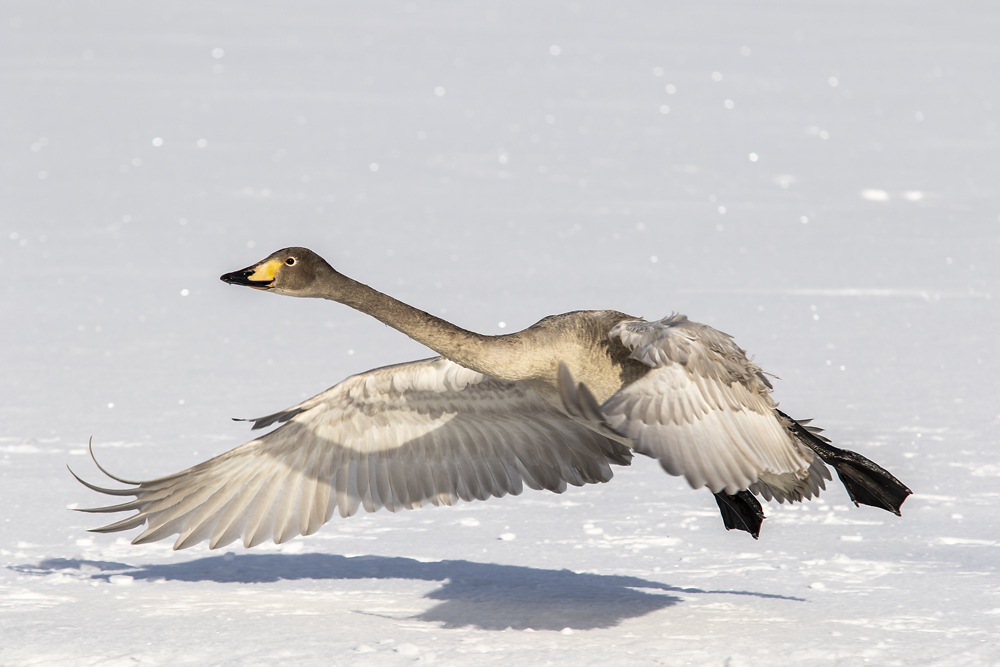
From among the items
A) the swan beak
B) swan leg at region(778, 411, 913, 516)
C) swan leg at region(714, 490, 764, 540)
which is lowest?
swan leg at region(714, 490, 764, 540)

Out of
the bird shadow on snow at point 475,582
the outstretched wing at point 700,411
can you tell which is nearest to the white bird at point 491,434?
the outstretched wing at point 700,411

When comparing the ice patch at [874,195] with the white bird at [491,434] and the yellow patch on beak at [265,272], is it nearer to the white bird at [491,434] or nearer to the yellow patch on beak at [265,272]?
the white bird at [491,434]

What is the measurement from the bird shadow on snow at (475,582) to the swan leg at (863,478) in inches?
24.5

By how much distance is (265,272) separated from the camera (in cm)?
524

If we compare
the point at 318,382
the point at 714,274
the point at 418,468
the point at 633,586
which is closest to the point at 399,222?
the point at 714,274

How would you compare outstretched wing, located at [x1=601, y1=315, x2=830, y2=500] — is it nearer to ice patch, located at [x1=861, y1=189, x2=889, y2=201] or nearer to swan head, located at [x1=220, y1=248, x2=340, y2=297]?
swan head, located at [x1=220, y1=248, x2=340, y2=297]

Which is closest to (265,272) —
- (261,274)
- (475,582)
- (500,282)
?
(261,274)

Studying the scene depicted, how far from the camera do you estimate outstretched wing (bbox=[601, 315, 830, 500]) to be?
4.25 metres

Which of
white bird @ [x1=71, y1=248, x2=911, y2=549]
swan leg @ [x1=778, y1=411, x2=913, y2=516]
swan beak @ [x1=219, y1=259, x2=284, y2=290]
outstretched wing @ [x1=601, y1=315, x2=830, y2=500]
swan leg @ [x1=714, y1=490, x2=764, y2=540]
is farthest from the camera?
swan leg @ [x1=714, y1=490, x2=764, y2=540]

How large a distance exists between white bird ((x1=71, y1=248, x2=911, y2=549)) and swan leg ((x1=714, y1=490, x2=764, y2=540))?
0.4 inches

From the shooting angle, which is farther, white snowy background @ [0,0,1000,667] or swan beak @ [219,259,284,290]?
swan beak @ [219,259,284,290]

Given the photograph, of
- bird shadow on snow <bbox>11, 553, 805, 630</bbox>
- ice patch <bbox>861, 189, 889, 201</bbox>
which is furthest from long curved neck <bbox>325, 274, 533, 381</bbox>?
ice patch <bbox>861, 189, 889, 201</bbox>

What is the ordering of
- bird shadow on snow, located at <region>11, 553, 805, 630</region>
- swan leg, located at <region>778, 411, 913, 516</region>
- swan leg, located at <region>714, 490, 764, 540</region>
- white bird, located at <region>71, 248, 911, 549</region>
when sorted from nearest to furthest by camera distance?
white bird, located at <region>71, 248, 911, 549</region> < bird shadow on snow, located at <region>11, 553, 805, 630</region> < swan leg, located at <region>778, 411, 913, 516</region> < swan leg, located at <region>714, 490, 764, 540</region>

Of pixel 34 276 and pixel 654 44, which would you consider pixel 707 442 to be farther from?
pixel 654 44
